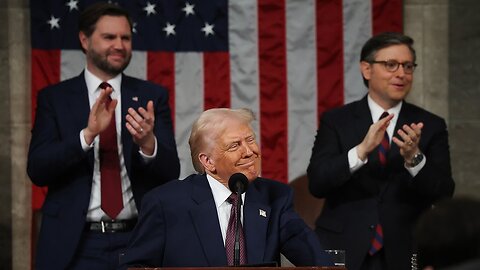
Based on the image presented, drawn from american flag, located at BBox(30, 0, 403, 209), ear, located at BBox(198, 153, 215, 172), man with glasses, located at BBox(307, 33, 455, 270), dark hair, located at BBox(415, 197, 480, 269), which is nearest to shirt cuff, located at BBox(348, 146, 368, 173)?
man with glasses, located at BBox(307, 33, 455, 270)

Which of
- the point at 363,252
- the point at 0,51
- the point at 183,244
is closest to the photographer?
the point at 183,244

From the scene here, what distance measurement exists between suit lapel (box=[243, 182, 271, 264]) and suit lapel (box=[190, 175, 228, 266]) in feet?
0.38

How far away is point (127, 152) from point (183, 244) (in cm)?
129

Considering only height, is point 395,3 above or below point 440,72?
above

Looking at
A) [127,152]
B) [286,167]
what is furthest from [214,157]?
[286,167]

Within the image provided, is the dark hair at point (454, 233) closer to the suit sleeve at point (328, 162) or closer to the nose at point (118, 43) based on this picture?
the suit sleeve at point (328, 162)

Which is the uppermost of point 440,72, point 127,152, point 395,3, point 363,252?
point 395,3

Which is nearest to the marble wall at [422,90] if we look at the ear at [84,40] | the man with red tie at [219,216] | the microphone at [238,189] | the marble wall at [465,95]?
the marble wall at [465,95]

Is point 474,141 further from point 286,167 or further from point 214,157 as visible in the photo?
point 214,157

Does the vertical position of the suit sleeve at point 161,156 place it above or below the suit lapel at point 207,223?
above

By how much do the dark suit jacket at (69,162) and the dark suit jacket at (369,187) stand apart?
0.82 meters

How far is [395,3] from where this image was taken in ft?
23.9

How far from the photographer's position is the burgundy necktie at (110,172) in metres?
5.23

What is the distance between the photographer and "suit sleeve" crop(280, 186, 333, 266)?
422 cm
